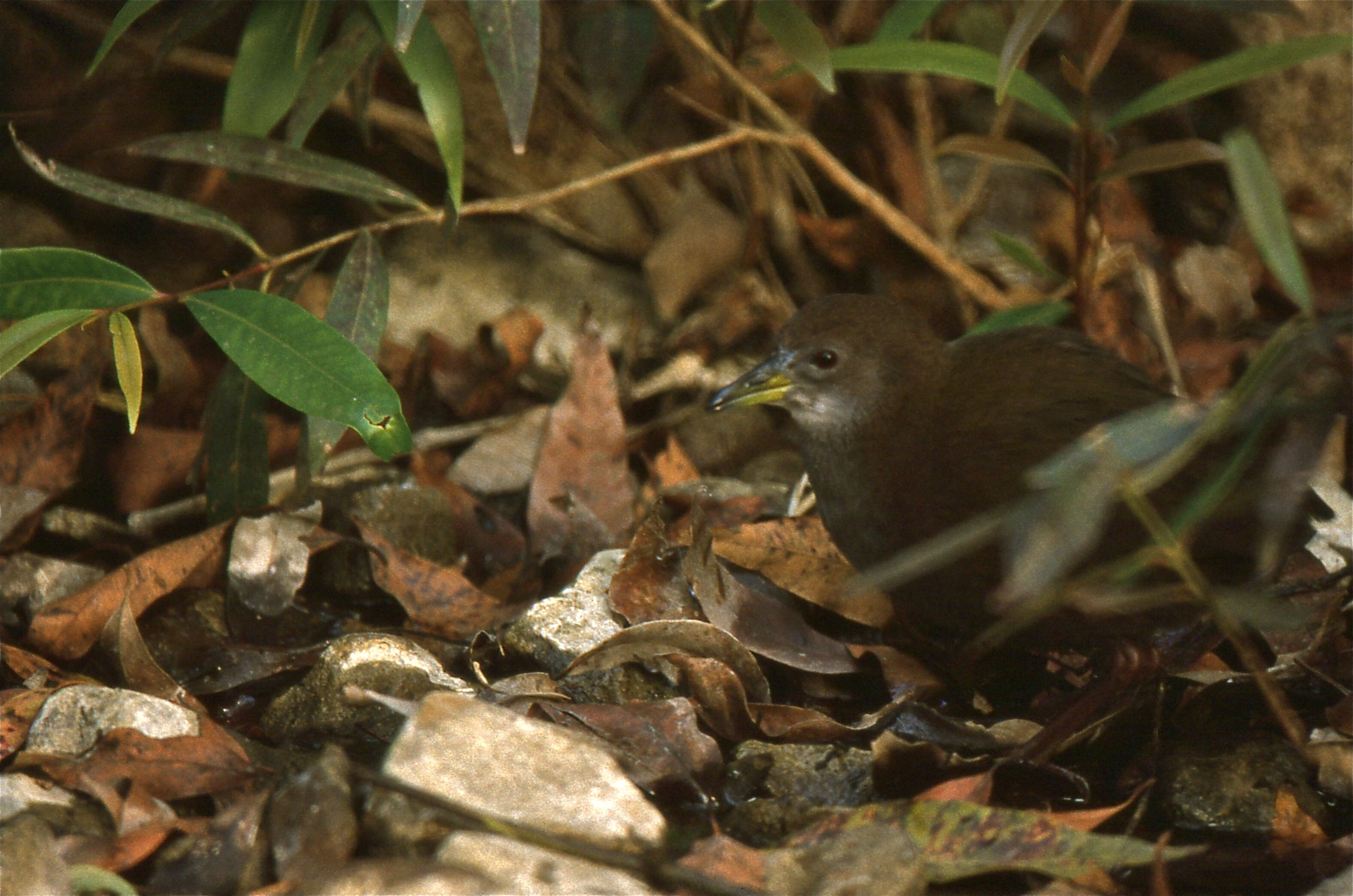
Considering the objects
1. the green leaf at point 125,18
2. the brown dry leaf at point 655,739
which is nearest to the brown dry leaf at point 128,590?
the brown dry leaf at point 655,739

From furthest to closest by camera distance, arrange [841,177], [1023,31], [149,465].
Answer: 1. [841,177]
2. [149,465]
3. [1023,31]

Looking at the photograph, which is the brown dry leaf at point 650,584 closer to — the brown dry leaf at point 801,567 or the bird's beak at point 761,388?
the brown dry leaf at point 801,567

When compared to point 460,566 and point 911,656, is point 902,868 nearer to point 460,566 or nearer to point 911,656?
point 911,656

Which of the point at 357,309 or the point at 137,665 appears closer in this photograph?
the point at 137,665

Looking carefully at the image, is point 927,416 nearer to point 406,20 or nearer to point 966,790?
point 966,790

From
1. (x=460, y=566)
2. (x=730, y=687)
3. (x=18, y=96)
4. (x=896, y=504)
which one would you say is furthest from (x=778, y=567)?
(x=18, y=96)

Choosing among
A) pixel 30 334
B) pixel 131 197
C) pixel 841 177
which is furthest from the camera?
pixel 841 177

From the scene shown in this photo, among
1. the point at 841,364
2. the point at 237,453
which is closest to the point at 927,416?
the point at 841,364
